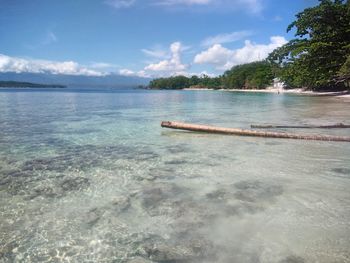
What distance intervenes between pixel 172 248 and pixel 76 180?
3.90m

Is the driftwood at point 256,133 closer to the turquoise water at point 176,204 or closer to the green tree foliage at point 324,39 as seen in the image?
the turquoise water at point 176,204

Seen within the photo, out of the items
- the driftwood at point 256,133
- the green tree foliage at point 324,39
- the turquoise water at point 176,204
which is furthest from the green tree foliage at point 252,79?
the turquoise water at point 176,204

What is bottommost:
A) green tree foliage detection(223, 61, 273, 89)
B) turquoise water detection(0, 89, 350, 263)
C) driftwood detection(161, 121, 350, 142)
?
turquoise water detection(0, 89, 350, 263)

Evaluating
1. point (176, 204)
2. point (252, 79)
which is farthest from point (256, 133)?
point (252, 79)

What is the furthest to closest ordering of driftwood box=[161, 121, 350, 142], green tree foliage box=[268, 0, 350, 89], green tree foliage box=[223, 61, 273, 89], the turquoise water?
green tree foliage box=[223, 61, 273, 89]
green tree foliage box=[268, 0, 350, 89]
driftwood box=[161, 121, 350, 142]
the turquoise water

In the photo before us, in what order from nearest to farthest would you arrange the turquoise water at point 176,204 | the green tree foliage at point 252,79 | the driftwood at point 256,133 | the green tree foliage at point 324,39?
the turquoise water at point 176,204 → the driftwood at point 256,133 → the green tree foliage at point 324,39 → the green tree foliage at point 252,79

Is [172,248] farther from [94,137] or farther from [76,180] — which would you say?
[94,137]

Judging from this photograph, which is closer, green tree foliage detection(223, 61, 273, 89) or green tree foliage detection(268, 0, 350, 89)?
green tree foliage detection(268, 0, 350, 89)

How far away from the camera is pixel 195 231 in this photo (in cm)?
471

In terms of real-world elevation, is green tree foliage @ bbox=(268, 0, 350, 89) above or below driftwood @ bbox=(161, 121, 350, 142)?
above

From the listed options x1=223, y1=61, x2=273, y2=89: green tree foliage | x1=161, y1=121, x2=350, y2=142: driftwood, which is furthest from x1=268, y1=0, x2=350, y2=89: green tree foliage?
x1=223, y1=61, x2=273, y2=89: green tree foliage

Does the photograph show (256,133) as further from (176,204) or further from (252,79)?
(252,79)

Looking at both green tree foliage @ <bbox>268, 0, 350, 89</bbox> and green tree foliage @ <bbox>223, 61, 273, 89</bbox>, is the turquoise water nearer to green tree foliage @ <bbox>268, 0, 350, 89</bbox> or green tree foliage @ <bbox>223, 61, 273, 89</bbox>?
green tree foliage @ <bbox>268, 0, 350, 89</bbox>

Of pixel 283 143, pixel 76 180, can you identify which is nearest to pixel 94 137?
pixel 76 180
